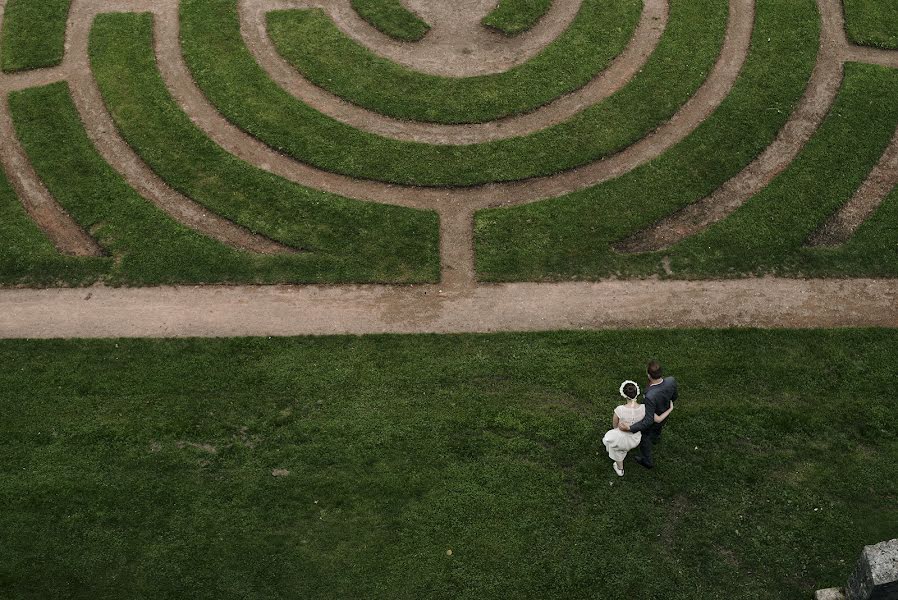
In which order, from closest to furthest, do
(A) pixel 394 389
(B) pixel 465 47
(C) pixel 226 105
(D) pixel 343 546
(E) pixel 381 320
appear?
(D) pixel 343 546
(A) pixel 394 389
(E) pixel 381 320
(C) pixel 226 105
(B) pixel 465 47

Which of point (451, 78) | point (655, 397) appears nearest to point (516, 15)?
point (451, 78)

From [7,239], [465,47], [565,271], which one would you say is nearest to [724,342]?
[565,271]

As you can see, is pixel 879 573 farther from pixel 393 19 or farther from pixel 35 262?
pixel 393 19

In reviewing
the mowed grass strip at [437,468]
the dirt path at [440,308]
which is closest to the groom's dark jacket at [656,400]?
the mowed grass strip at [437,468]

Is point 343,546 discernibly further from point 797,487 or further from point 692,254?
point 692,254

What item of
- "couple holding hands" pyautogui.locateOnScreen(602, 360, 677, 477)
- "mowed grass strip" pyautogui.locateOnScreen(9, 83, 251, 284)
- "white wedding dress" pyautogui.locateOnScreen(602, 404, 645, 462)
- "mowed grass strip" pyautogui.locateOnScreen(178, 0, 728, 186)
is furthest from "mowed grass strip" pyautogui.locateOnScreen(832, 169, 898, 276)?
"mowed grass strip" pyautogui.locateOnScreen(9, 83, 251, 284)

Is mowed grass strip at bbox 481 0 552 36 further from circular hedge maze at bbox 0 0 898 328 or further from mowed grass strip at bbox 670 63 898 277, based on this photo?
mowed grass strip at bbox 670 63 898 277
